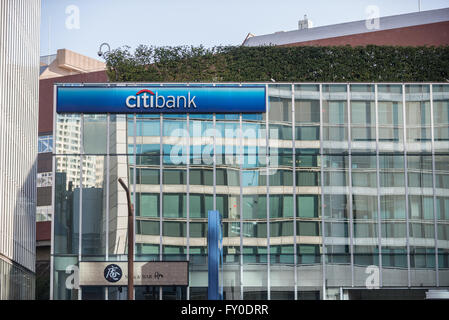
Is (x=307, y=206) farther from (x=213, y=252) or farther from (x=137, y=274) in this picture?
(x=137, y=274)

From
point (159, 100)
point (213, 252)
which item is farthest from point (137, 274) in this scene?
point (159, 100)

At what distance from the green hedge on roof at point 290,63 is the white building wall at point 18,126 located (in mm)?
6843

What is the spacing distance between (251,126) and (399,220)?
720cm

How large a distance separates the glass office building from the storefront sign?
30cm

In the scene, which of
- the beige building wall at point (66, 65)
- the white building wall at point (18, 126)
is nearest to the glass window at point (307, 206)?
the white building wall at point (18, 126)

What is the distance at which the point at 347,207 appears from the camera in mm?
33750

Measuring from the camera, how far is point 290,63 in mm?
40219

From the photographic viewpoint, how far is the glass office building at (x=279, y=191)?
3312 cm

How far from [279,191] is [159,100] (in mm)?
6200

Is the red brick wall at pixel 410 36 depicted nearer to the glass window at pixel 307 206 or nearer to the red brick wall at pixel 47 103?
the glass window at pixel 307 206

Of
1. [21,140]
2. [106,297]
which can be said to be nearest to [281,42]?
[21,140]

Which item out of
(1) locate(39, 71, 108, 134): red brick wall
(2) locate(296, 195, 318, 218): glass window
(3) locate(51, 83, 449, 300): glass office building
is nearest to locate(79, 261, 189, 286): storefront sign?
(3) locate(51, 83, 449, 300): glass office building

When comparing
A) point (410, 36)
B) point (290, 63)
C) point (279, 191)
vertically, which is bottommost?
point (279, 191)

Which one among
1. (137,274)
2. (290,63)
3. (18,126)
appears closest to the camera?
(137,274)
